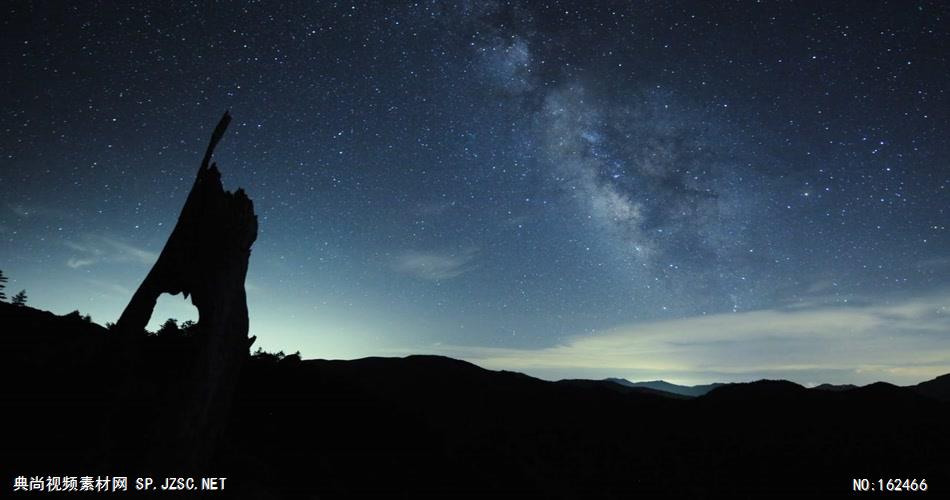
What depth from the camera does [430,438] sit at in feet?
64.3

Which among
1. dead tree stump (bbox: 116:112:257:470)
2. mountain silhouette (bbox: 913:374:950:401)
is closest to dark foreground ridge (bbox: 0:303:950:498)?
dead tree stump (bbox: 116:112:257:470)

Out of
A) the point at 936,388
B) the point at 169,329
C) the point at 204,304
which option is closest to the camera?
the point at 204,304

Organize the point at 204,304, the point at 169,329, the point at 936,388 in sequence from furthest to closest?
the point at 936,388, the point at 169,329, the point at 204,304

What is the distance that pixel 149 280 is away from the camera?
6480 millimetres

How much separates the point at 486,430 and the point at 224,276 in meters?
28.0

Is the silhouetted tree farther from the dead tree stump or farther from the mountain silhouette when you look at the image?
the mountain silhouette

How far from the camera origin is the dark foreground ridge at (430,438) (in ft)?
27.3

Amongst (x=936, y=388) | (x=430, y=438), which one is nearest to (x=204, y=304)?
(x=430, y=438)

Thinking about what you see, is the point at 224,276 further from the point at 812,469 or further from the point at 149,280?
the point at 812,469

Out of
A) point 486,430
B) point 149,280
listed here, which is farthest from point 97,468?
point 486,430

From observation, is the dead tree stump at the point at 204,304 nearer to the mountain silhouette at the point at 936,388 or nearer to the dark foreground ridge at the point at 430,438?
the dark foreground ridge at the point at 430,438

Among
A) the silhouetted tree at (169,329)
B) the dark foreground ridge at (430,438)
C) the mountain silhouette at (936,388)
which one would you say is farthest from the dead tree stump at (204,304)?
the mountain silhouette at (936,388)

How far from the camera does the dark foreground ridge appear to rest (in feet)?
27.3

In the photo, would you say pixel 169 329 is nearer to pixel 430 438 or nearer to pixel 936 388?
pixel 430 438
